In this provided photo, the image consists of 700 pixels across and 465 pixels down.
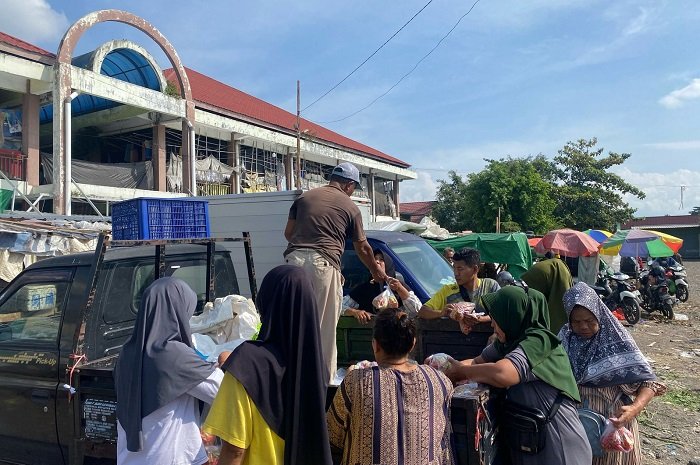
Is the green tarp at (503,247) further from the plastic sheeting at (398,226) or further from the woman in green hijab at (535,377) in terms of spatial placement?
the woman in green hijab at (535,377)

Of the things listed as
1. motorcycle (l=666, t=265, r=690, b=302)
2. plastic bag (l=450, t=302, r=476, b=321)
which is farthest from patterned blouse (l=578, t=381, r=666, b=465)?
motorcycle (l=666, t=265, r=690, b=302)

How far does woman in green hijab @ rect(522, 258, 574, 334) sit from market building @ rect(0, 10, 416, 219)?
3570 mm

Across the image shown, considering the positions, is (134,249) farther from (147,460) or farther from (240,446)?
(240,446)

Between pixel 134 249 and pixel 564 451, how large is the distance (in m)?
3.11

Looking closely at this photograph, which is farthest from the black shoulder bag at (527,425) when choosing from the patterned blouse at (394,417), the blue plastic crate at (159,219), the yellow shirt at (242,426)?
the blue plastic crate at (159,219)

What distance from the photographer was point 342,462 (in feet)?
6.93

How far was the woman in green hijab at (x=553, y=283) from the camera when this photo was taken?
16.8ft

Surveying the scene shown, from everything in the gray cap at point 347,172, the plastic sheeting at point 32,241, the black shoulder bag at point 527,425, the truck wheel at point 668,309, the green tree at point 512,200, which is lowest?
the truck wheel at point 668,309

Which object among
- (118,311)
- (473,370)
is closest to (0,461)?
(118,311)

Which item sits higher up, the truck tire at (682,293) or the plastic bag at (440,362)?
the plastic bag at (440,362)

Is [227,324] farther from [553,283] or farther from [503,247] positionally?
[503,247]

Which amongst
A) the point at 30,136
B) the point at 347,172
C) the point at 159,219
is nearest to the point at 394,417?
the point at 347,172

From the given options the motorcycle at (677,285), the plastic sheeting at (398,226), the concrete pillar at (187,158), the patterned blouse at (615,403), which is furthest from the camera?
the concrete pillar at (187,158)

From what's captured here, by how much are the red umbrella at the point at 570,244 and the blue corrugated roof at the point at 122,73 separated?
40.5 feet
